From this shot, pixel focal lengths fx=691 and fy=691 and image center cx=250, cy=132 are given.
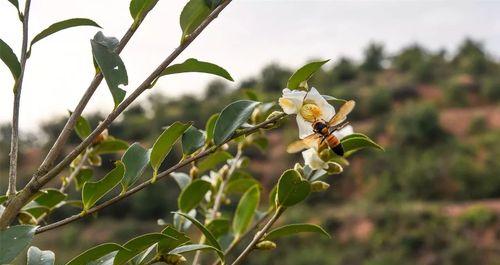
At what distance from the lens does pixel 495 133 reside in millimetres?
11375

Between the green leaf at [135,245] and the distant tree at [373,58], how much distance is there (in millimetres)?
16272

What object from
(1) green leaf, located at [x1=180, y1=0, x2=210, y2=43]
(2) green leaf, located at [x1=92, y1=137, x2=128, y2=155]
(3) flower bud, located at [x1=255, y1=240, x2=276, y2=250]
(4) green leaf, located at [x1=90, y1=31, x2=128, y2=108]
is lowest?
(3) flower bud, located at [x1=255, y1=240, x2=276, y2=250]

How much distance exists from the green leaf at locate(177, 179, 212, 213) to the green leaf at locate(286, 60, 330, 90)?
7.5 inches

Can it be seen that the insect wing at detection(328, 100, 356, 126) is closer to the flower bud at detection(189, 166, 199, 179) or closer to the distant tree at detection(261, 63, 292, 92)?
the flower bud at detection(189, 166, 199, 179)

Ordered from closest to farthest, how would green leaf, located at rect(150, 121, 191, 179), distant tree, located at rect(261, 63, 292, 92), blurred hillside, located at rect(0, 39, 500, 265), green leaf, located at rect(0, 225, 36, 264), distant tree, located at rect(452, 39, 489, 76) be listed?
1. green leaf, located at rect(0, 225, 36, 264)
2. green leaf, located at rect(150, 121, 191, 179)
3. blurred hillside, located at rect(0, 39, 500, 265)
4. distant tree, located at rect(452, 39, 489, 76)
5. distant tree, located at rect(261, 63, 292, 92)

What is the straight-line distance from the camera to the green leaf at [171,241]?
19.7 inches

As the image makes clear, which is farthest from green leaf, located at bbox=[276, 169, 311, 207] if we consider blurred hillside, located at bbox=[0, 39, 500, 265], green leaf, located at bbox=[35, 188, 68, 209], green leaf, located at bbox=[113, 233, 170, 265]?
blurred hillside, located at bbox=[0, 39, 500, 265]

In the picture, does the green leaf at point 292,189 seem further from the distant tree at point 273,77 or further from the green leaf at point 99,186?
the distant tree at point 273,77

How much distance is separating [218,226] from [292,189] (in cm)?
19

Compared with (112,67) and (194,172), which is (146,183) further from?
(194,172)

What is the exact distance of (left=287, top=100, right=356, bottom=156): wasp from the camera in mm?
530

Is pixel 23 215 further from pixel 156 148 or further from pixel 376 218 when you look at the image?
pixel 376 218

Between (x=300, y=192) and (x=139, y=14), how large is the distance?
18 cm

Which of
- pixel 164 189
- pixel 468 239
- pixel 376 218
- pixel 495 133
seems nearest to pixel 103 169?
pixel 164 189
